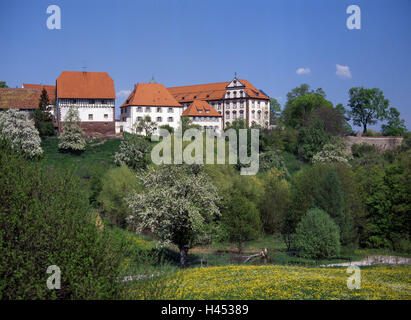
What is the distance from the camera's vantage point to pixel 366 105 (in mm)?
97750

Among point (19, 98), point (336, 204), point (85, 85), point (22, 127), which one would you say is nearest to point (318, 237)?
point (336, 204)

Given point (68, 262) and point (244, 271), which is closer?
point (68, 262)

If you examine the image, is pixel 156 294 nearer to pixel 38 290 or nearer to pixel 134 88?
pixel 38 290

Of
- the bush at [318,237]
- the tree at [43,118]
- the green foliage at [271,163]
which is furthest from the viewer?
the tree at [43,118]

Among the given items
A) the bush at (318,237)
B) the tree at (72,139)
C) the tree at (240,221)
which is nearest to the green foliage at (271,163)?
the tree at (240,221)

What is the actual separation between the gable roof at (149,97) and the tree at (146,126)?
15.6 feet

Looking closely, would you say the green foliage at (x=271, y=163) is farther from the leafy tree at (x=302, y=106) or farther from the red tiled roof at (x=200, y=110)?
the leafy tree at (x=302, y=106)

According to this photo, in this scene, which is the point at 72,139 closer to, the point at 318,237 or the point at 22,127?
the point at 22,127

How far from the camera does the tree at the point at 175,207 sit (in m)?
31.6

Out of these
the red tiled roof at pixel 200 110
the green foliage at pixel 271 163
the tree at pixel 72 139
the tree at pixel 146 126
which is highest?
the red tiled roof at pixel 200 110

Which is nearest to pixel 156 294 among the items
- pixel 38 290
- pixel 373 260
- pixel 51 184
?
pixel 38 290

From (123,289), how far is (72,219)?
2996mm

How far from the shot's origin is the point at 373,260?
35750mm

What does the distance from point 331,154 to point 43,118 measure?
49.1 m
